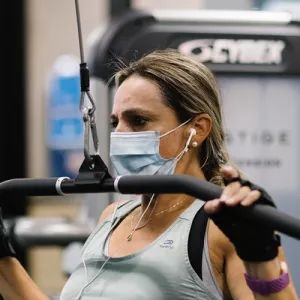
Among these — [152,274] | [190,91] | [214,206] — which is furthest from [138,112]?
[214,206]

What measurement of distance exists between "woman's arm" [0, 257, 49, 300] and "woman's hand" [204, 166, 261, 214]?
0.76m

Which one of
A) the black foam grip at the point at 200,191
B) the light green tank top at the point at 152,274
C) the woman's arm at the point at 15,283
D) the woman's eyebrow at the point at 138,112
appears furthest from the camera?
the woman's arm at the point at 15,283

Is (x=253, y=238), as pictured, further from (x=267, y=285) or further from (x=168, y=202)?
(x=168, y=202)

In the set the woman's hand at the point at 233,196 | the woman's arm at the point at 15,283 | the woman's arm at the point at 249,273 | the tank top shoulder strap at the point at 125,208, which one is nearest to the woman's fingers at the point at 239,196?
the woman's hand at the point at 233,196

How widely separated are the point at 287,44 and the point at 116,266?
77.9 inches

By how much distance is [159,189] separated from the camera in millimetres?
1700

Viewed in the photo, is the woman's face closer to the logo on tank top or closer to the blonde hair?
the blonde hair

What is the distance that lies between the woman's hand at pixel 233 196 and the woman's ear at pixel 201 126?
497 millimetres

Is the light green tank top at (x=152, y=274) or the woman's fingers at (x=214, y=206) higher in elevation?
the woman's fingers at (x=214, y=206)

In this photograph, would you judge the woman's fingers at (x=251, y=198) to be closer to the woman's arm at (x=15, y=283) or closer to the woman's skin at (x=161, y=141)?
the woman's skin at (x=161, y=141)

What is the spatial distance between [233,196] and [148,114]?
518 millimetres

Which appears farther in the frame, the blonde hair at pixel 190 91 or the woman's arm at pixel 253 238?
the blonde hair at pixel 190 91

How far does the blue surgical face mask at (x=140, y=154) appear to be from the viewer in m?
2.04

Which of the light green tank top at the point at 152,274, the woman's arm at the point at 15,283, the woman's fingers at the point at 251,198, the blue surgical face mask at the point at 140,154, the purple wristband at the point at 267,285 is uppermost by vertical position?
the woman's fingers at the point at 251,198
